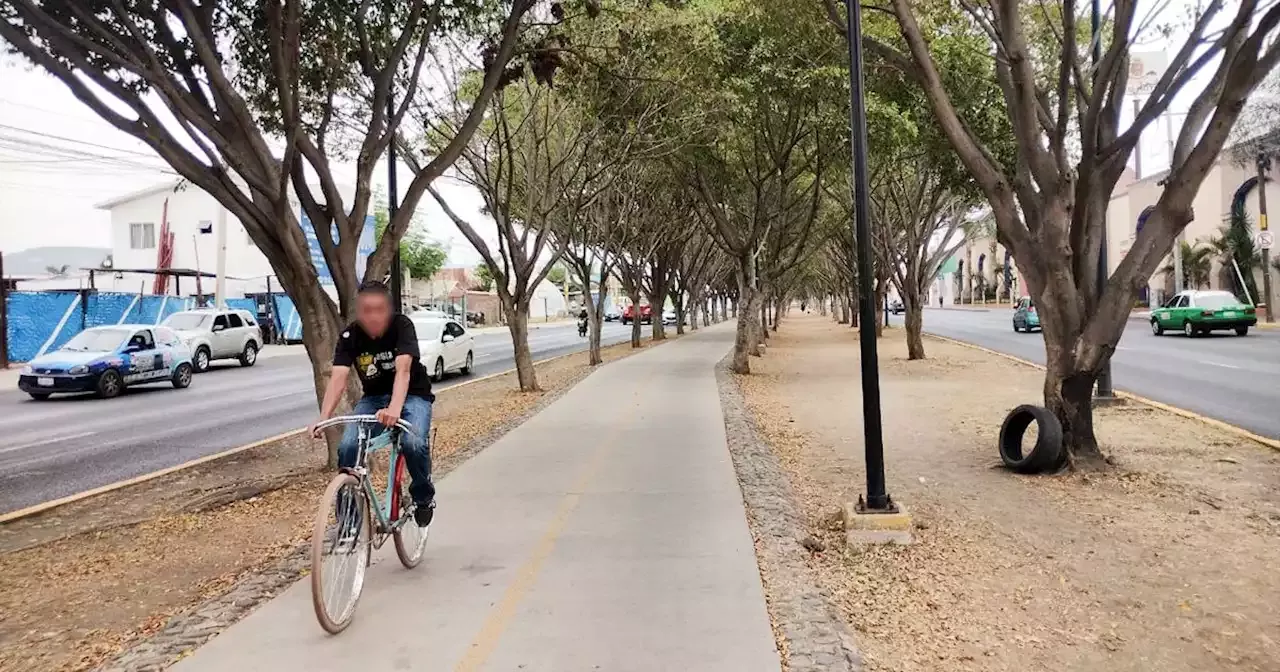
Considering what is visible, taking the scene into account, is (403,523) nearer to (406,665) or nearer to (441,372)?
(406,665)

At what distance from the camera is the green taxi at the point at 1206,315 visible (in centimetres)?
2491

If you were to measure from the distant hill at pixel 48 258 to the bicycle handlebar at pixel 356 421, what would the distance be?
59382mm

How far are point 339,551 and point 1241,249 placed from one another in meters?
40.6

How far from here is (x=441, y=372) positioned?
19.3 meters

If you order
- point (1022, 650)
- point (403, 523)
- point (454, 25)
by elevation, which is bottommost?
point (1022, 650)

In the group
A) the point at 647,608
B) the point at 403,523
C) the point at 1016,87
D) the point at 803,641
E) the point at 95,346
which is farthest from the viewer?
the point at 95,346

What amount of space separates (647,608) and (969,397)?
1079cm

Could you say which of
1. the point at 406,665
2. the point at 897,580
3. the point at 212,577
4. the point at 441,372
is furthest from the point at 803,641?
the point at 441,372

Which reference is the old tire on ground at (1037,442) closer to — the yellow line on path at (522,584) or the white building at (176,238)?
the yellow line on path at (522,584)

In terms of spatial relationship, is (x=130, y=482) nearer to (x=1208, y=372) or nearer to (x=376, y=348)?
(x=376, y=348)

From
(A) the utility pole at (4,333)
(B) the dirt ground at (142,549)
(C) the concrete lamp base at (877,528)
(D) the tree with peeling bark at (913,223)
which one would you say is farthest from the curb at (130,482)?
(A) the utility pole at (4,333)

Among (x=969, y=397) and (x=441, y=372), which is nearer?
(x=969, y=397)

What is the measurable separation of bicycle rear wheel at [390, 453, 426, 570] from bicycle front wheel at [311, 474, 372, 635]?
14.8 inches

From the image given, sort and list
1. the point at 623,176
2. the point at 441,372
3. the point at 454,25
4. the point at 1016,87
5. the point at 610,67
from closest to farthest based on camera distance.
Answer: the point at 1016,87
the point at 454,25
the point at 610,67
the point at 441,372
the point at 623,176
